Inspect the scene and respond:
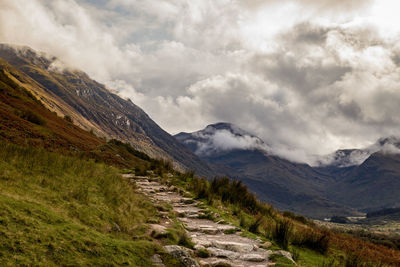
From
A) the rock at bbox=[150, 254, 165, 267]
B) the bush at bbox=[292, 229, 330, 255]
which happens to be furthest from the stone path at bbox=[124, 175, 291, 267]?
the bush at bbox=[292, 229, 330, 255]

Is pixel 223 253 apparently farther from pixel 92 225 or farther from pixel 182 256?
pixel 92 225

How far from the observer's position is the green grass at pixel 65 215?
5.85 metres

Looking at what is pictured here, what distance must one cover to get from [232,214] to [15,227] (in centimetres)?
1360

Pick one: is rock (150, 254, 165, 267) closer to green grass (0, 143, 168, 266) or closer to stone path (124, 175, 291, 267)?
green grass (0, 143, 168, 266)

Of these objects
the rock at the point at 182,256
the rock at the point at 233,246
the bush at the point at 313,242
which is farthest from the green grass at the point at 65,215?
the bush at the point at 313,242

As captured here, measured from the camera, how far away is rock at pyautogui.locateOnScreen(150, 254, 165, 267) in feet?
22.6

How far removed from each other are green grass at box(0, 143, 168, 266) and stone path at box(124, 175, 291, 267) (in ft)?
4.65

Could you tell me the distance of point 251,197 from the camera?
23422mm

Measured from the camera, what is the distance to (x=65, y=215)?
838cm

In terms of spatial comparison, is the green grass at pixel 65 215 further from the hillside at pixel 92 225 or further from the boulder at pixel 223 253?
the boulder at pixel 223 253

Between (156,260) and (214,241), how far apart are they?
3.63 metres

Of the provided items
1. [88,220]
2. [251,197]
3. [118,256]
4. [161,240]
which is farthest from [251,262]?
[251,197]

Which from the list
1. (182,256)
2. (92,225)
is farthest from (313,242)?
(92,225)

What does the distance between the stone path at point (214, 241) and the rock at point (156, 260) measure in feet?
1.83
